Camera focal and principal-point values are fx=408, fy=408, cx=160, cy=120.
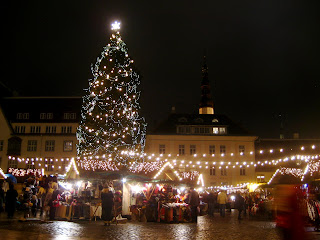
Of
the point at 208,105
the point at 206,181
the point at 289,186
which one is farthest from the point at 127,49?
the point at 208,105

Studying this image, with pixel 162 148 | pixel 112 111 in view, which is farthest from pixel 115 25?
pixel 162 148

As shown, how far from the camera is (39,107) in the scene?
193ft

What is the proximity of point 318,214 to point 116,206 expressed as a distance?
8.97 m

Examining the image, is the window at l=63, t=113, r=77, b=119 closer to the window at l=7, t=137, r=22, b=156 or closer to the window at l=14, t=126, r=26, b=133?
the window at l=14, t=126, r=26, b=133

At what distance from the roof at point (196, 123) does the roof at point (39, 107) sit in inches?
478

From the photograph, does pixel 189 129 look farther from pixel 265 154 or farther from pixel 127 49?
pixel 127 49

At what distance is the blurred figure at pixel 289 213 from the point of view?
8.05m

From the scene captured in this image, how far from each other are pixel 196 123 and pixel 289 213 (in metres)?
49.2

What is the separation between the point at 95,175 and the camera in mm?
20703

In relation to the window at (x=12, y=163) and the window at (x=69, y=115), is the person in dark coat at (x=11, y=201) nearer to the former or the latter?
the window at (x=12, y=163)

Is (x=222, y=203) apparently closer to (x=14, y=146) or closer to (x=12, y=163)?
(x=12, y=163)

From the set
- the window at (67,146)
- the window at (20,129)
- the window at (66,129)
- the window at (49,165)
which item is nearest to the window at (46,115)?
the window at (66,129)

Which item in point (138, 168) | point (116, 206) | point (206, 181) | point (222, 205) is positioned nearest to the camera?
point (116, 206)

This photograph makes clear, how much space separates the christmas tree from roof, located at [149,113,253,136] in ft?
81.3
